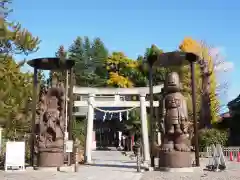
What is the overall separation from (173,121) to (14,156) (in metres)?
6.04

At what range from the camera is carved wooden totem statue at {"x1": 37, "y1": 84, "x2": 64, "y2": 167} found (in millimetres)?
12344

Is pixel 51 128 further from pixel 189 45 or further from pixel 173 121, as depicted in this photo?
pixel 189 45

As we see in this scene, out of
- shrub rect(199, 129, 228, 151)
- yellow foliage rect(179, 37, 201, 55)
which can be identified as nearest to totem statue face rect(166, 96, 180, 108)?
shrub rect(199, 129, 228, 151)

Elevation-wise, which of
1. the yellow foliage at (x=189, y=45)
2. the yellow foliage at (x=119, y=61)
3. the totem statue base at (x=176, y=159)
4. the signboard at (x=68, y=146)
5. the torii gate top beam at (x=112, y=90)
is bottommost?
the totem statue base at (x=176, y=159)

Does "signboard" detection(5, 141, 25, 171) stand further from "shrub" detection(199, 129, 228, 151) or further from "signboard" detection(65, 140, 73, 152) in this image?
"shrub" detection(199, 129, 228, 151)

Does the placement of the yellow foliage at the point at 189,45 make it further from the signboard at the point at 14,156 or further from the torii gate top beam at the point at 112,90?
the signboard at the point at 14,156

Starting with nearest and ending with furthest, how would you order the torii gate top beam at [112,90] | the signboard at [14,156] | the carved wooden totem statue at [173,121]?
the carved wooden totem statue at [173,121] → the signboard at [14,156] → the torii gate top beam at [112,90]

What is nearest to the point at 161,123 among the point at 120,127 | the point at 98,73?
the point at 120,127

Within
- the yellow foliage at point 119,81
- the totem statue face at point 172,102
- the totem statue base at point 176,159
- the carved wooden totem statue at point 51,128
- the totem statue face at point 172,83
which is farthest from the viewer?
the yellow foliage at point 119,81

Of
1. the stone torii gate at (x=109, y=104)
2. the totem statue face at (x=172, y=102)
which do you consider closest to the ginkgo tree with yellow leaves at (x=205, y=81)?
the stone torii gate at (x=109, y=104)

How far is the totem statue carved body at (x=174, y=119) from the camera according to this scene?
11.6 metres

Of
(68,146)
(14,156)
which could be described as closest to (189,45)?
(68,146)

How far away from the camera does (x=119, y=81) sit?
127ft

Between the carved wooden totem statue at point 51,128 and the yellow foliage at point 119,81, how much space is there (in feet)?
80.2
